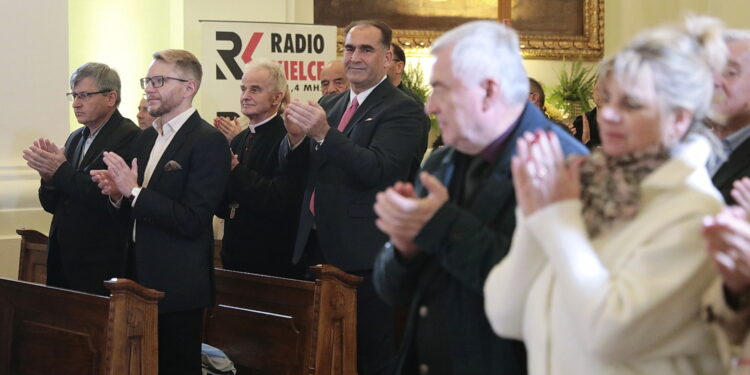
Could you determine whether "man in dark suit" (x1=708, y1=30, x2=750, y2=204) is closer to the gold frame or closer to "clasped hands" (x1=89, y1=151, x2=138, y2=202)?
"clasped hands" (x1=89, y1=151, x2=138, y2=202)

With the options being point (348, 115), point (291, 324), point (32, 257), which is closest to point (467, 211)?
point (291, 324)

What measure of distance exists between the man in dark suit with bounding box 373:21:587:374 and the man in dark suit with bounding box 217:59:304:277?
2.48 meters

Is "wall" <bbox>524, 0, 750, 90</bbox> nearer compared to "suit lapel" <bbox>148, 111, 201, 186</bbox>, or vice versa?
"suit lapel" <bbox>148, 111, 201, 186</bbox>

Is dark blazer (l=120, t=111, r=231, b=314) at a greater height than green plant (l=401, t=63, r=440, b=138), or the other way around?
green plant (l=401, t=63, r=440, b=138)

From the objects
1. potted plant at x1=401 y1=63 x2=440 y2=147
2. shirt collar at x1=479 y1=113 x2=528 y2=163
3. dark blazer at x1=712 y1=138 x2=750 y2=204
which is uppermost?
potted plant at x1=401 y1=63 x2=440 y2=147

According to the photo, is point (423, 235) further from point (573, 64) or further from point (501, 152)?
point (573, 64)

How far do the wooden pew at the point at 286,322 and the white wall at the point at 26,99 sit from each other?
5.74 feet

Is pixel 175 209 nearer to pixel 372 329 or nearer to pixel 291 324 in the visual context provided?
pixel 291 324

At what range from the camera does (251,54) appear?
23.0ft

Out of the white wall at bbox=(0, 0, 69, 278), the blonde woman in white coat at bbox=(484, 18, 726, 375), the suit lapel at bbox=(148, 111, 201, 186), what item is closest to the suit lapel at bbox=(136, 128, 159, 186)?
the suit lapel at bbox=(148, 111, 201, 186)

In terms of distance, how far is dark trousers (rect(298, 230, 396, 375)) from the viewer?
433cm

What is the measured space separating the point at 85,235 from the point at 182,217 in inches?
34.6

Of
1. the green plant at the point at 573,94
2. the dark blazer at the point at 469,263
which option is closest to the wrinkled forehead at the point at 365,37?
the dark blazer at the point at 469,263

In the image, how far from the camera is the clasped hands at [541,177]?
1860mm
